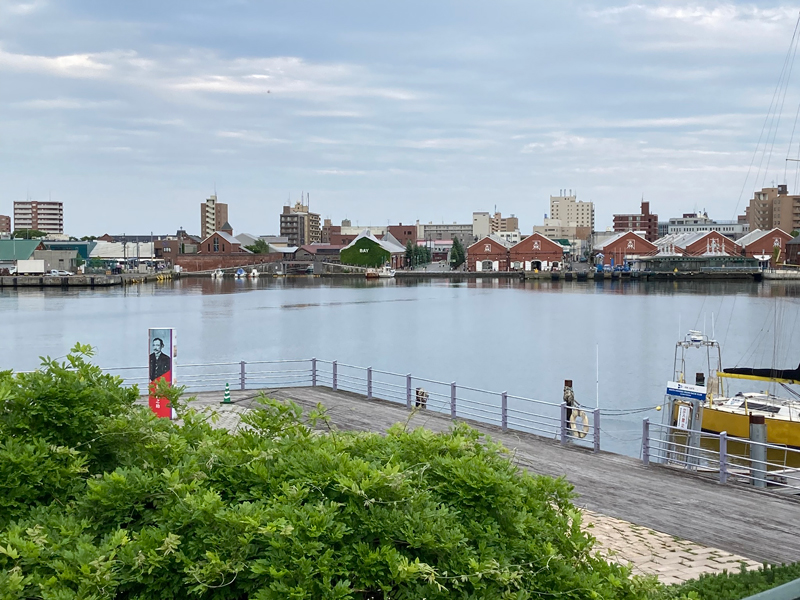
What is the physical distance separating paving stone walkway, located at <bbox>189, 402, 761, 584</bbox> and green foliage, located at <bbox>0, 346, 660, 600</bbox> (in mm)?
2509

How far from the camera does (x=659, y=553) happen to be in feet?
33.8

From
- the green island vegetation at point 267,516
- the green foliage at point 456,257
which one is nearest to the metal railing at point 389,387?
the green island vegetation at point 267,516

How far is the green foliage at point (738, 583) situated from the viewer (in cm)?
799

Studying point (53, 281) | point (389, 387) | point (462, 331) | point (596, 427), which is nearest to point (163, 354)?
point (596, 427)

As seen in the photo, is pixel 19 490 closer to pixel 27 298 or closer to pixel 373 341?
pixel 373 341

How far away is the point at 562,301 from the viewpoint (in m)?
100

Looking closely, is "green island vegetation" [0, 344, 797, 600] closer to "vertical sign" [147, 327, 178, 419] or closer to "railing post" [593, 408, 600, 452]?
"railing post" [593, 408, 600, 452]

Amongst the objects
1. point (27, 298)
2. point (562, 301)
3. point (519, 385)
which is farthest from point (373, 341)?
point (27, 298)

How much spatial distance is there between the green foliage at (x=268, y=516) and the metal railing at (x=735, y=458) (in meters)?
7.70

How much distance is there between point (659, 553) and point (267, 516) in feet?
22.3

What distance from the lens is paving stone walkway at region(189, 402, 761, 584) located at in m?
9.67

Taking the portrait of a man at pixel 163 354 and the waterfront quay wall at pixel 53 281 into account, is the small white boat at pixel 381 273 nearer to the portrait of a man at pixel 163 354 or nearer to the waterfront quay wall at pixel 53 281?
the waterfront quay wall at pixel 53 281

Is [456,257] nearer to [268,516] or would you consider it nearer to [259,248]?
[259,248]

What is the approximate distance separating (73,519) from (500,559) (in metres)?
3.02
